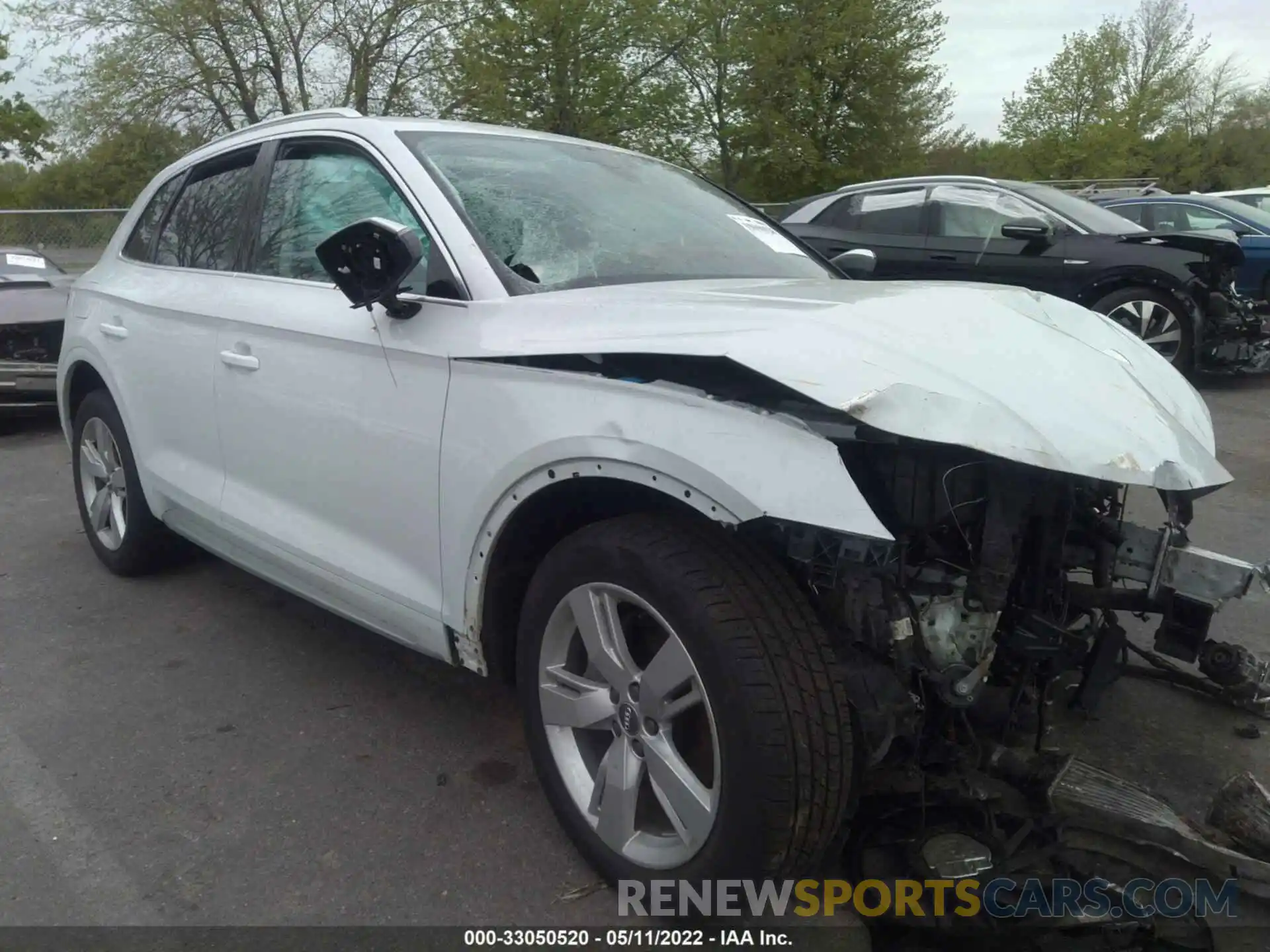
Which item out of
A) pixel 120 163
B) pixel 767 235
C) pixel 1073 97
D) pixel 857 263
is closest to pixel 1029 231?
pixel 857 263

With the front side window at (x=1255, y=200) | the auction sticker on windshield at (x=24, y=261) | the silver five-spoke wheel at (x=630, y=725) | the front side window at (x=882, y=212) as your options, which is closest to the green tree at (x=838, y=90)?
the front side window at (x=1255, y=200)

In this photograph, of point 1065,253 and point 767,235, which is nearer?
point 767,235

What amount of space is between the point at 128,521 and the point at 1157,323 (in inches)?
294

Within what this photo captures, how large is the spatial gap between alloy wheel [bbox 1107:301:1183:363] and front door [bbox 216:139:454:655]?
6781 millimetres

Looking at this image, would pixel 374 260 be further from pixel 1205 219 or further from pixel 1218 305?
pixel 1205 219

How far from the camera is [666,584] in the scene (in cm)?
206

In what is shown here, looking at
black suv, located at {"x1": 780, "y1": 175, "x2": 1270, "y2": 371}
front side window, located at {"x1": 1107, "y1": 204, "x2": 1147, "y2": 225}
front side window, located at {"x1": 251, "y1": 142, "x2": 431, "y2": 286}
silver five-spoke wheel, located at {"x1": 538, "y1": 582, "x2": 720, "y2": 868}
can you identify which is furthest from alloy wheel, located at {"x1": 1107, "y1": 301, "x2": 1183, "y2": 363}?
silver five-spoke wheel, located at {"x1": 538, "y1": 582, "x2": 720, "y2": 868}

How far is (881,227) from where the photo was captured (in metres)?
9.12

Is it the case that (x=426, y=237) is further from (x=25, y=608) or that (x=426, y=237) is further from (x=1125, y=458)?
(x=25, y=608)

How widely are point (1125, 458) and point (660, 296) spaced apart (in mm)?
1095

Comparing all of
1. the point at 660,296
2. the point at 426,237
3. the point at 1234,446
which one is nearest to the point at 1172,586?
the point at 660,296

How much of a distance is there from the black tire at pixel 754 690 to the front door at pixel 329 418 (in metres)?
0.74

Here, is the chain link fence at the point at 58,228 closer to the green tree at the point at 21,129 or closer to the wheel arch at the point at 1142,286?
the wheel arch at the point at 1142,286

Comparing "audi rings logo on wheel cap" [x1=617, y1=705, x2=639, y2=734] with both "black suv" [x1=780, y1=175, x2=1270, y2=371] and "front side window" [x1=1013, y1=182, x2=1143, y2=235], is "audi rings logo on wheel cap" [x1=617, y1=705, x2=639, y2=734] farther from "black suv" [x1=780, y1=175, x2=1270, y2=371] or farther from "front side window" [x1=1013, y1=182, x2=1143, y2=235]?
"front side window" [x1=1013, y1=182, x2=1143, y2=235]
